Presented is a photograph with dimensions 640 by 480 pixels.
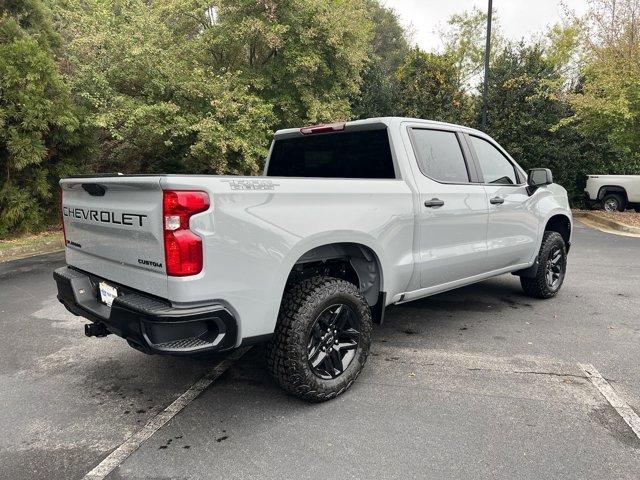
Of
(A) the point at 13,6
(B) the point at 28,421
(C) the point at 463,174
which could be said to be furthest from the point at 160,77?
(B) the point at 28,421

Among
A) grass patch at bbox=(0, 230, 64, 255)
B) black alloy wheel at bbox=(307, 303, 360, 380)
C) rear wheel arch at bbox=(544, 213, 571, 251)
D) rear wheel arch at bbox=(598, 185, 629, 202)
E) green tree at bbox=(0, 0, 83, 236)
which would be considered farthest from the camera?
rear wheel arch at bbox=(598, 185, 629, 202)

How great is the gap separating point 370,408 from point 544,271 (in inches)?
125

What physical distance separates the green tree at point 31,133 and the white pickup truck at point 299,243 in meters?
6.81

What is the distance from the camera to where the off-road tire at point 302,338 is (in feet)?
9.30

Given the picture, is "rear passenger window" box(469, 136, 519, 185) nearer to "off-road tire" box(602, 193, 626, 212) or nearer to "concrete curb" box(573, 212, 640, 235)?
"concrete curb" box(573, 212, 640, 235)

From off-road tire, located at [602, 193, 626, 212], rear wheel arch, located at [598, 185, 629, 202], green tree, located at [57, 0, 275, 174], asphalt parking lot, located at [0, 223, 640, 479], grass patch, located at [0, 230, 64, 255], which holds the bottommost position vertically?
asphalt parking lot, located at [0, 223, 640, 479]

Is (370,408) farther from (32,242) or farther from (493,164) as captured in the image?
(32,242)

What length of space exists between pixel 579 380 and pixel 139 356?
332 centimetres

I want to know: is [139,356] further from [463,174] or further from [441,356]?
[463,174]

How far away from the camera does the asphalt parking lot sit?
2.44m

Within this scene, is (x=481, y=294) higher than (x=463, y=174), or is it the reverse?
(x=463, y=174)

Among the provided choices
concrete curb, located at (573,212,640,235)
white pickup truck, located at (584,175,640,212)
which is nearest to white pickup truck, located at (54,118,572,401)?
concrete curb, located at (573,212,640,235)

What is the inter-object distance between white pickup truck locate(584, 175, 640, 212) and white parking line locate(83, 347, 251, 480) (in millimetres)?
14344

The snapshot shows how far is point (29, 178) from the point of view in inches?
375
